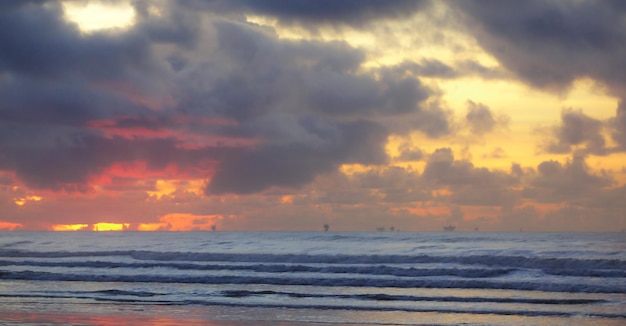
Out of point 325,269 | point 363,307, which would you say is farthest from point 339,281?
point 363,307

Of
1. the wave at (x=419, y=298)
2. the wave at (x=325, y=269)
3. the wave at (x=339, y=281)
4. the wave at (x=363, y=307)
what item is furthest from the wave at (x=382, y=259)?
the wave at (x=363, y=307)

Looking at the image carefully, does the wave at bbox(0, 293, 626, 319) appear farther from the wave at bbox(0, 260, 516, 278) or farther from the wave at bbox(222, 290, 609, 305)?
the wave at bbox(0, 260, 516, 278)

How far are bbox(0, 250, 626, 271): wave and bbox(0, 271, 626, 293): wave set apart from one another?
28.7 feet

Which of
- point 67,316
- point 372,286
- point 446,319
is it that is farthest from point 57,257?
point 446,319

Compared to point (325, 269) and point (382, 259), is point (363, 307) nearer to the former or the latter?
point (325, 269)

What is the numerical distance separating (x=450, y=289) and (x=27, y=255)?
47997 millimetres

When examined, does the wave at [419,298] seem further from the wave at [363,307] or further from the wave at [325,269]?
the wave at [325,269]

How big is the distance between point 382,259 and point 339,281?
1684 centimetres

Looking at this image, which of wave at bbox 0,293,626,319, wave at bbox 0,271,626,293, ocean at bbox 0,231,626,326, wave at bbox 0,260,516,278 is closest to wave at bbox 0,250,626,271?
ocean at bbox 0,231,626,326

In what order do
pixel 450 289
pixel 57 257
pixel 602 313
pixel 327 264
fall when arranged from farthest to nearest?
1. pixel 57 257
2. pixel 327 264
3. pixel 450 289
4. pixel 602 313

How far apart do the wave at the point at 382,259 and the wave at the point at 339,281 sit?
8751 mm

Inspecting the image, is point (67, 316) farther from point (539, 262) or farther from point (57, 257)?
point (57, 257)

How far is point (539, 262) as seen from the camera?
47094mm

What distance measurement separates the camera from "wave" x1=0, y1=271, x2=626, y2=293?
34.7 metres
